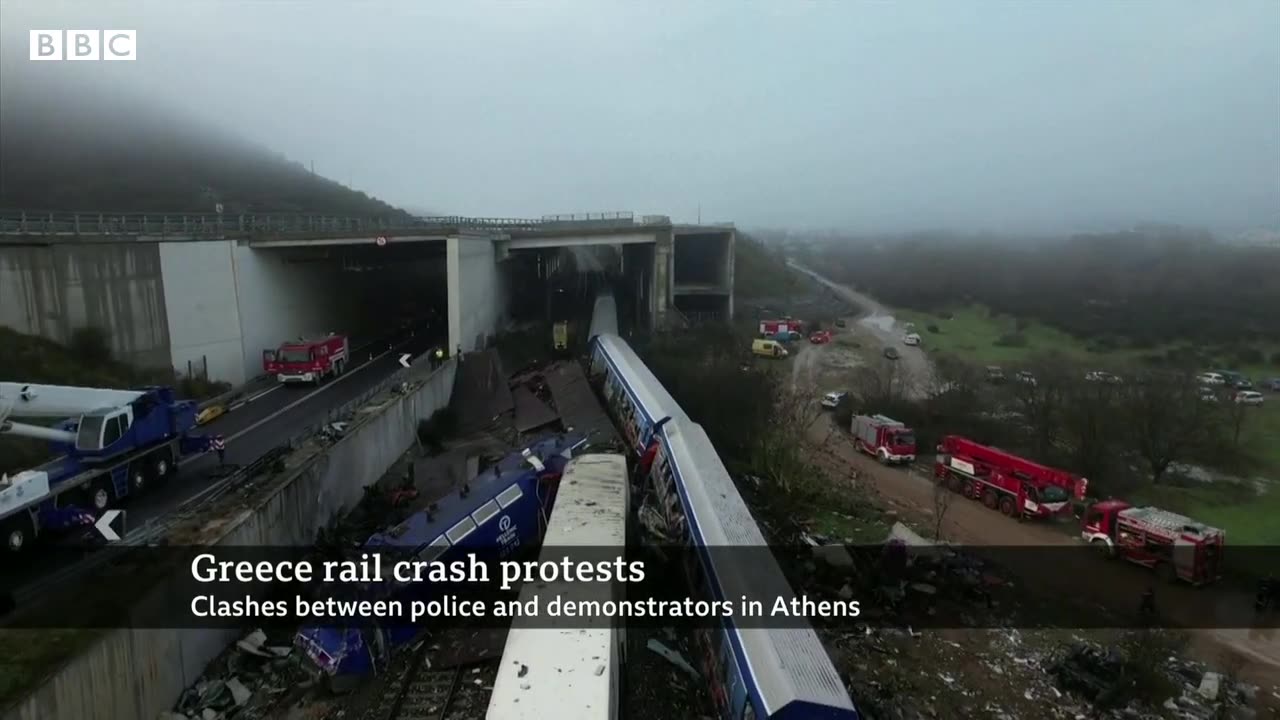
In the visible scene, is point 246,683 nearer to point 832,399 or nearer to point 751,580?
point 751,580

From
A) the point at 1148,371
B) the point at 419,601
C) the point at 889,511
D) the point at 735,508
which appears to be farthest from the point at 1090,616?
the point at 1148,371

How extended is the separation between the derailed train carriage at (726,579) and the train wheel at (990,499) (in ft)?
30.9

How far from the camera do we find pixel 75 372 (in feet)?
60.7

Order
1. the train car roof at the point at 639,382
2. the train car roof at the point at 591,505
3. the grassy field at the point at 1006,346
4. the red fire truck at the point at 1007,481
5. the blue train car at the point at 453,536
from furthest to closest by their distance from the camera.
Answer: the grassy field at the point at 1006,346, the red fire truck at the point at 1007,481, the train car roof at the point at 639,382, the train car roof at the point at 591,505, the blue train car at the point at 453,536

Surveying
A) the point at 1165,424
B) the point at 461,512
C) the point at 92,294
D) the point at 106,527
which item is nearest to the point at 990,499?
the point at 1165,424

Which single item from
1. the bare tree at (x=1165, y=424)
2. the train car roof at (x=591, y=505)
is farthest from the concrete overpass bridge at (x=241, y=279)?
the bare tree at (x=1165, y=424)

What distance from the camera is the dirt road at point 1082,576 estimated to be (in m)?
13.0

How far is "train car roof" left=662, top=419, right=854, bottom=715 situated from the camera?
749 centimetres

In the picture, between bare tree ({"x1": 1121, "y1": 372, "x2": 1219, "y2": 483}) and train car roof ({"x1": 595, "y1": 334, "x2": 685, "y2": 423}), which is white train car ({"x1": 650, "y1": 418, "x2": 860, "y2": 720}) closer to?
train car roof ({"x1": 595, "y1": 334, "x2": 685, "y2": 423})

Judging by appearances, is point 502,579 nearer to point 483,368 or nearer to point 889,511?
point 889,511

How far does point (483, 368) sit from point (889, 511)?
1464 centimetres

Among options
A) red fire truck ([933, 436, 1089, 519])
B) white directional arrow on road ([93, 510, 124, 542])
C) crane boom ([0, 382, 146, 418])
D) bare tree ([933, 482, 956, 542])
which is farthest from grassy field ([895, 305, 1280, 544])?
crane boom ([0, 382, 146, 418])
